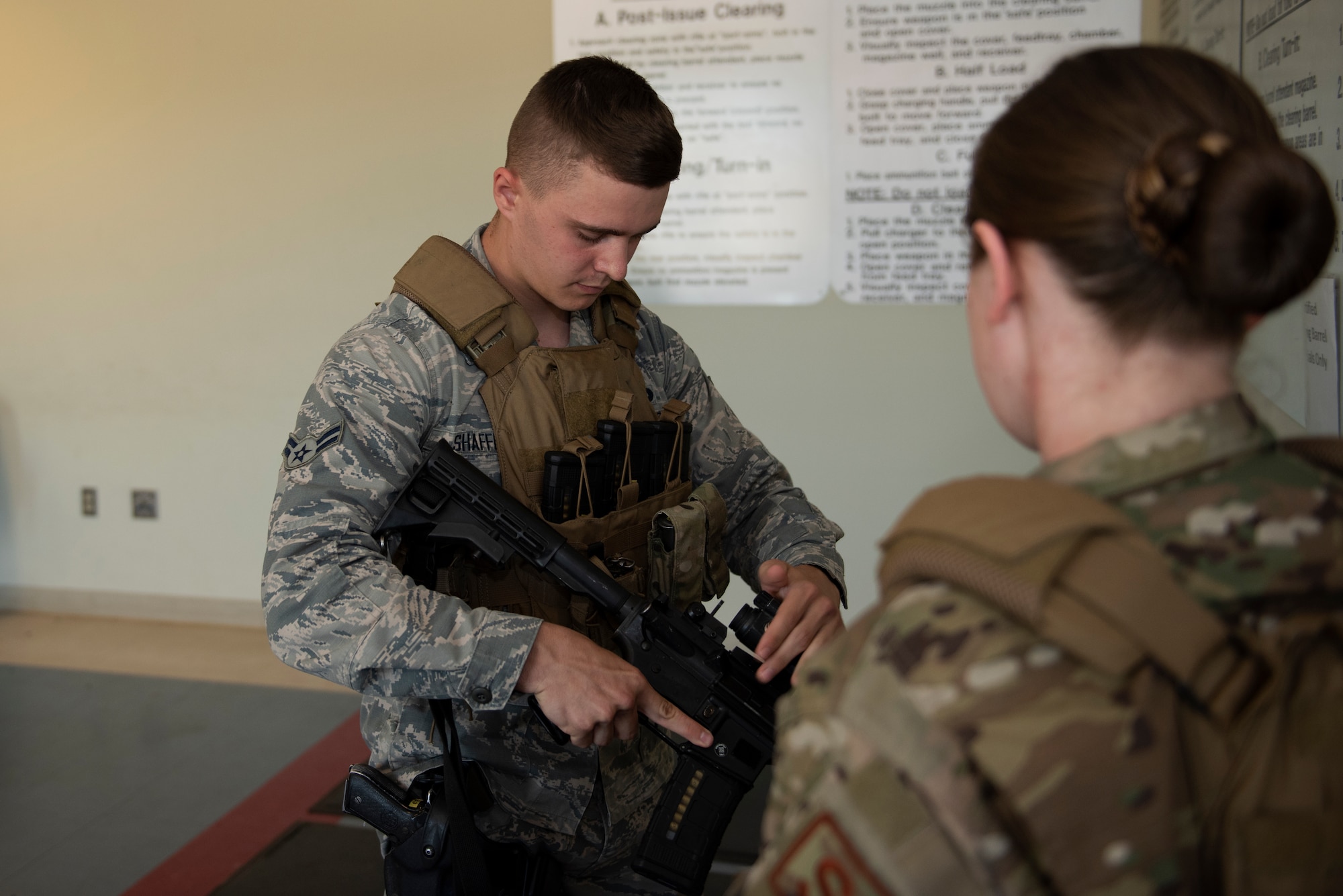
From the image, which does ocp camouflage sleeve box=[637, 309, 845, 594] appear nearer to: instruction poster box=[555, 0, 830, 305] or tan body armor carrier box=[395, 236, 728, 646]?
tan body armor carrier box=[395, 236, 728, 646]

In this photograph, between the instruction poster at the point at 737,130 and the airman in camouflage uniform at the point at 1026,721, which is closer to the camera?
the airman in camouflage uniform at the point at 1026,721

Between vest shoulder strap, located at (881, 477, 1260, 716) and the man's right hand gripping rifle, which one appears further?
the man's right hand gripping rifle

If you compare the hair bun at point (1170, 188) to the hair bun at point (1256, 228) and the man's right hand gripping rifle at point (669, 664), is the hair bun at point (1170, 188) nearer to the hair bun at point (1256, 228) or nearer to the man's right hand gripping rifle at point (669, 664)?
the hair bun at point (1256, 228)

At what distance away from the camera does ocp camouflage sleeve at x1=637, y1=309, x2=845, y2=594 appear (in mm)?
1582

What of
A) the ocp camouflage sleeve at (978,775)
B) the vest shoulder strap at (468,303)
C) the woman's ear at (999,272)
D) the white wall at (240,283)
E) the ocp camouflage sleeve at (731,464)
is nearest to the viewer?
the ocp camouflage sleeve at (978,775)

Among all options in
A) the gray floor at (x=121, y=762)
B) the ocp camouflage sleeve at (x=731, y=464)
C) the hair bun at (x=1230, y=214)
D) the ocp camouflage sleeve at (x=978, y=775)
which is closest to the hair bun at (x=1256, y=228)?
the hair bun at (x=1230, y=214)

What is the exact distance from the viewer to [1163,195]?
570 mm

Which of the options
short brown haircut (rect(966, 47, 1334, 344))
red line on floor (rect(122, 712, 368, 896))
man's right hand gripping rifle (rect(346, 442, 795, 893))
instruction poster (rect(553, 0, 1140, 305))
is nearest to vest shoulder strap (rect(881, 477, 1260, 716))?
short brown haircut (rect(966, 47, 1334, 344))

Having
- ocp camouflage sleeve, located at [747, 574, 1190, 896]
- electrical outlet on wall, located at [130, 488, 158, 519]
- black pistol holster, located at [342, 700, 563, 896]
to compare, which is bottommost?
electrical outlet on wall, located at [130, 488, 158, 519]

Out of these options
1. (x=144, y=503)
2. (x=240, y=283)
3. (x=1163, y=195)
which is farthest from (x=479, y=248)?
(x=144, y=503)

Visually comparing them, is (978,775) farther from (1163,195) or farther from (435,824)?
(435,824)

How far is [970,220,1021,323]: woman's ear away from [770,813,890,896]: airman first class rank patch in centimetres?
35

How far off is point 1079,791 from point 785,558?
961 mm

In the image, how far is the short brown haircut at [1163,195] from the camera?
57 cm
